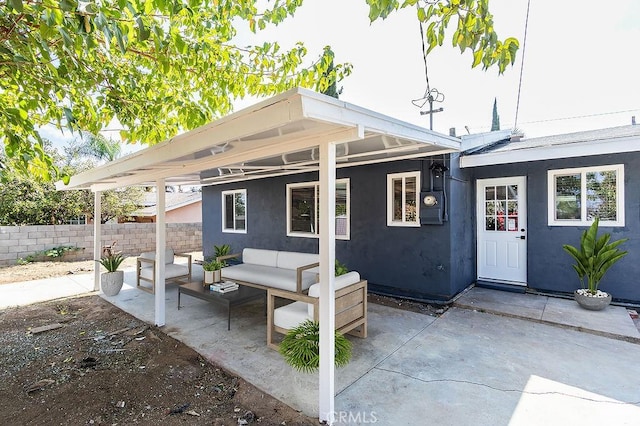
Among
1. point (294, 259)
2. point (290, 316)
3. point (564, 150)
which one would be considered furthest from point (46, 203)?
point (564, 150)

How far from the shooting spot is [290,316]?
12.6 ft

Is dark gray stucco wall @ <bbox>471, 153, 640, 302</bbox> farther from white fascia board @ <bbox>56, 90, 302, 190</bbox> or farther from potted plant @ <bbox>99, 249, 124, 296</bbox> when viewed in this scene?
potted plant @ <bbox>99, 249, 124, 296</bbox>

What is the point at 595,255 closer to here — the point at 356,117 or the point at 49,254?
the point at 356,117

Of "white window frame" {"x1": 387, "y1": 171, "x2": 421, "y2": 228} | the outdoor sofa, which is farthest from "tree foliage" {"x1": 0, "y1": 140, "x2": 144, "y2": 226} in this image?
"white window frame" {"x1": 387, "y1": 171, "x2": 421, "y2": 228}

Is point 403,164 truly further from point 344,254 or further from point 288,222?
point 288,222

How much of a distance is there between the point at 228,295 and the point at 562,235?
5901 mm

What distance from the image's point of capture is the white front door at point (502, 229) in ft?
20.5

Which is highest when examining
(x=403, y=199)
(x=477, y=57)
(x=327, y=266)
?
(x=477, y=57)

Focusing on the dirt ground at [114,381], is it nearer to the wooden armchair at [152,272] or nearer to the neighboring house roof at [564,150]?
the wooden armchair at [152,272]

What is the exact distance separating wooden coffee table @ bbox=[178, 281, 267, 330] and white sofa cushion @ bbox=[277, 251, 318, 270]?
4.09ft

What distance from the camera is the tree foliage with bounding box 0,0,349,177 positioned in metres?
2.50

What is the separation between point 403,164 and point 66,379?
571cm

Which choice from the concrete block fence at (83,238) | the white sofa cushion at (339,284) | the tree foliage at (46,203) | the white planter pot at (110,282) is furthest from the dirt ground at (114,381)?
the tree foliage at (46,203)

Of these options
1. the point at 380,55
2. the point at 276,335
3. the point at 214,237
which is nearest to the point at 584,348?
the point at 276,335
